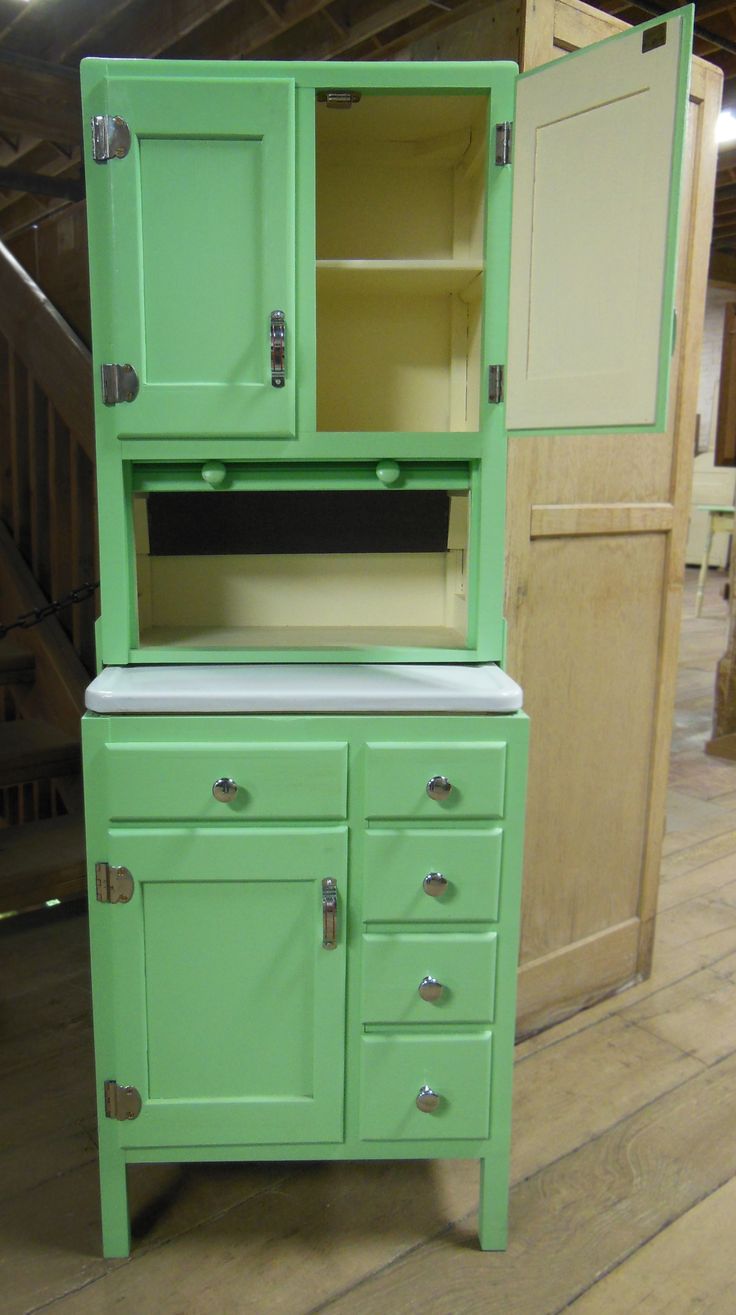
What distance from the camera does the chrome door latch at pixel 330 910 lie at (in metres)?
1.56

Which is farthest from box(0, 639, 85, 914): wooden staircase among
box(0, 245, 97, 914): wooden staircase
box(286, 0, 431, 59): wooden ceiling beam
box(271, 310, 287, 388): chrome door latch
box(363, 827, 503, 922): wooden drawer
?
box(286, 0, 431, 59): wooden ceiling beam

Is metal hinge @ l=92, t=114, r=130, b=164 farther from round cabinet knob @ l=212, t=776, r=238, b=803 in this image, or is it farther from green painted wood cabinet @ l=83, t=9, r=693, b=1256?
round cabinet knob @ l=212, t=776, r=238, b=803

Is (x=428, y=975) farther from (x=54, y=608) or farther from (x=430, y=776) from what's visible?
(x=54, y=608)

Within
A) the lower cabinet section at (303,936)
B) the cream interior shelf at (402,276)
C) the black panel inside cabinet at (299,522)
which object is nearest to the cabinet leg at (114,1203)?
the lower cabinet section at (303,936)

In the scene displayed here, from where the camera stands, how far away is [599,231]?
1.60m

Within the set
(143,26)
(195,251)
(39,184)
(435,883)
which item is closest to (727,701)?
(435,883)

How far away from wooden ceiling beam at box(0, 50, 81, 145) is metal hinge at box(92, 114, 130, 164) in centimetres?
367

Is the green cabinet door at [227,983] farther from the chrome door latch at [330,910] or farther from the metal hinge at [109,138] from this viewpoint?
the metal hinge at [109,138]

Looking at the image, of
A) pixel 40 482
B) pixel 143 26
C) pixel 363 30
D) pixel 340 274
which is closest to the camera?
pixel 340 274

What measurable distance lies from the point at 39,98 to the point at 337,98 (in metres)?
4.15

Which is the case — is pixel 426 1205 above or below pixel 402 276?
below

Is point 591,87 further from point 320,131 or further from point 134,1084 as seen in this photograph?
point 134,1084

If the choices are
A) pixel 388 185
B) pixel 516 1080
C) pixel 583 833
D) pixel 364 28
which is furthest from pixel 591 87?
pixel 364 28

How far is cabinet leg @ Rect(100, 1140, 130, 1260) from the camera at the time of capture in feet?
5.32
